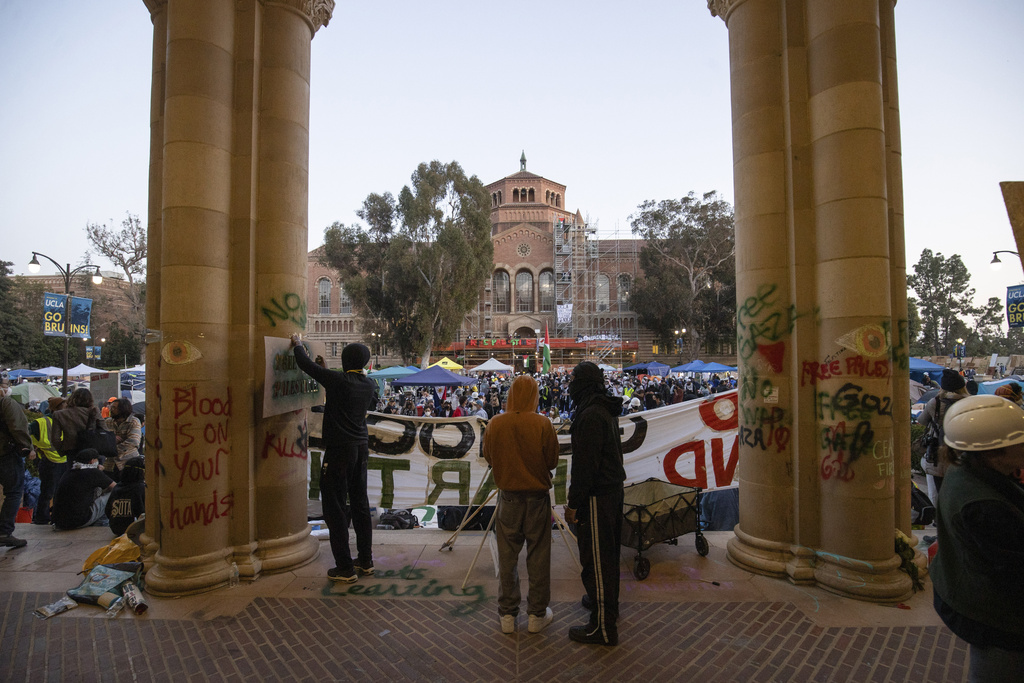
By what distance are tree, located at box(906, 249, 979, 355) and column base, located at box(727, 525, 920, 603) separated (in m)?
77.4

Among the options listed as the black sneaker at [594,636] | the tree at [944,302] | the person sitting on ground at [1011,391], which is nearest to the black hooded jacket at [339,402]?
the black sneaker at [594,636]

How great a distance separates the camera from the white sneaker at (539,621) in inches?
144

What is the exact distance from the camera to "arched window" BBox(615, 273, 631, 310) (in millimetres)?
55281

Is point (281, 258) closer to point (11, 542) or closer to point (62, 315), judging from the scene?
point (11, 542)

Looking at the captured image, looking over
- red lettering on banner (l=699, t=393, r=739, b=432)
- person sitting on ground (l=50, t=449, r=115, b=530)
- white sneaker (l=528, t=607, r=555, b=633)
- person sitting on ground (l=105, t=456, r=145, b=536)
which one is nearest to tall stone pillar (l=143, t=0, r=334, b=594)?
person sitting on ground (l=105, t=456, r=145, b=536)

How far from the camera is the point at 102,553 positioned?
484 centimetres

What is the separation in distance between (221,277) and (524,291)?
52.9m

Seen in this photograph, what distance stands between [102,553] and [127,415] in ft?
6.35

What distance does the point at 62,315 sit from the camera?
50.9 ft

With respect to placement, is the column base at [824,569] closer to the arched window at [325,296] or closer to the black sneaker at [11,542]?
the black sneaker at [11,542]

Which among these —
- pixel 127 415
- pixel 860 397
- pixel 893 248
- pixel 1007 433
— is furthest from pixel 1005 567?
pixel 127 415

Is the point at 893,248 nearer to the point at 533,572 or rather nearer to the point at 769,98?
the point at 769,98

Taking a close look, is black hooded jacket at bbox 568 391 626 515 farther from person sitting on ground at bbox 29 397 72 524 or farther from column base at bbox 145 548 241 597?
person sitting on ground at bbox 29 397 72 524

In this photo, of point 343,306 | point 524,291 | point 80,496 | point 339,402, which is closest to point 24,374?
point 80,496
